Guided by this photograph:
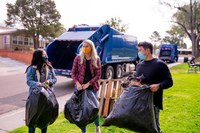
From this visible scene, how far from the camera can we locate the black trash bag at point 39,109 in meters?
3.38

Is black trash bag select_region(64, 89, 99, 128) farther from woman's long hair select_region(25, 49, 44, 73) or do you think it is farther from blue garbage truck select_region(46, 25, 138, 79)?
blue garbage truck select_region(46, 25, 138, 79)

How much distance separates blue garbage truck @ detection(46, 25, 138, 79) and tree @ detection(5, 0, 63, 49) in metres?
20.6

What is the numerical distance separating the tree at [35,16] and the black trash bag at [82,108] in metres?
28.4

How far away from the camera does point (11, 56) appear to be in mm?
25984

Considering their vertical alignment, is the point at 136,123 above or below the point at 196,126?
above

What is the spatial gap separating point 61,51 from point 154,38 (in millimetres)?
107753

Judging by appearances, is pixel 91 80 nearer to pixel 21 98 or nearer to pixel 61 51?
pixel 21 98

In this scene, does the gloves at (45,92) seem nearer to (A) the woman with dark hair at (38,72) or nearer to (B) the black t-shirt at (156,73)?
(A) the woman with dark hair at (38,72)

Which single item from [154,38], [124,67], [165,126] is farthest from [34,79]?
[154,38]

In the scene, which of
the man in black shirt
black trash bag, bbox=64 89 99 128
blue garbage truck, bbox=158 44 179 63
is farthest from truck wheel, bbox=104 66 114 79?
blue garbage truck, bbox=158 44 179 63

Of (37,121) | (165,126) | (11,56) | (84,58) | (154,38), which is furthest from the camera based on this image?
(154,38)

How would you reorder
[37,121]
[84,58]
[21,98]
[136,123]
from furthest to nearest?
[21,98] < [84,58] < [37,121] < [136,123]

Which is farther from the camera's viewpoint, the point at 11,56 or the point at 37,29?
the point at 37,29

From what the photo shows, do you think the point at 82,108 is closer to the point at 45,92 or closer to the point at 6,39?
the point at 45,92
